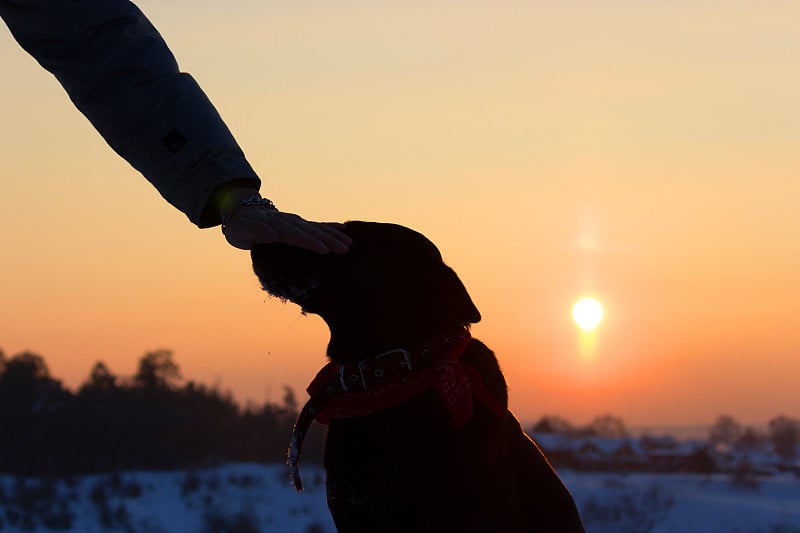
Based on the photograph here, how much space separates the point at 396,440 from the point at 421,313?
45cm

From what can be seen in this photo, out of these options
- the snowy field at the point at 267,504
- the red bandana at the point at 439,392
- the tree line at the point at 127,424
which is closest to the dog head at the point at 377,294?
the red bandana at the point at 439,392

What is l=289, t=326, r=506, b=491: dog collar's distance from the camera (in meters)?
3.26

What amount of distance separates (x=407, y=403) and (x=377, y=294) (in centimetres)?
39

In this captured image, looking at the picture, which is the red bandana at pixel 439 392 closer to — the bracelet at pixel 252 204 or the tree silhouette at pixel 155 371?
the bracelet at pixel 252 204

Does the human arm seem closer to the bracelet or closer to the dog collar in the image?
the bracelet

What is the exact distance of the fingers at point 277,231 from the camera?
9.20ft

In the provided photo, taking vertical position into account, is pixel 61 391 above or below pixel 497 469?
above

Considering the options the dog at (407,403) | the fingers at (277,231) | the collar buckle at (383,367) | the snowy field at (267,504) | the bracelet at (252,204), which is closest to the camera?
the fingers at (277,231)

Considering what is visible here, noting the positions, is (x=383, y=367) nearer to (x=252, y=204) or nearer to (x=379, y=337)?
(x=379, y=337)

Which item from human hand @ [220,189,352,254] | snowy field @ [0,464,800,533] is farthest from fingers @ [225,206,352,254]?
snowy field @ [0,464,800,533]

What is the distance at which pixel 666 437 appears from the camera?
19.1m

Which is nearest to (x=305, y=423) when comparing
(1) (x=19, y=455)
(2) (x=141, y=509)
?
(2) (x=141, y=509)

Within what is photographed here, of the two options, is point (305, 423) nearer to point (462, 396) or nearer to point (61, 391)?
point (462, 396)

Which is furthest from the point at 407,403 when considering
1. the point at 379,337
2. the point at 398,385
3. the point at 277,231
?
the point at 277,231
